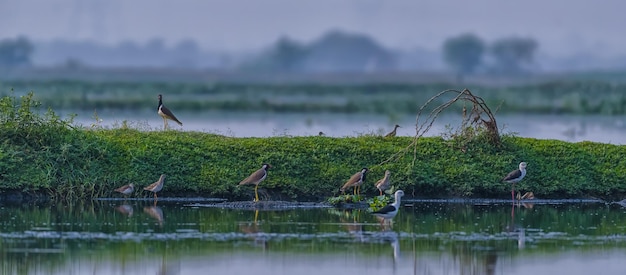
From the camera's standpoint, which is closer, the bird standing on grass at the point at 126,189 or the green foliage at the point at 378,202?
the green foliage at the point at 378,202

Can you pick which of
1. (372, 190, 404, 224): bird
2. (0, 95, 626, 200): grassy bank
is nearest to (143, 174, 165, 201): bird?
(0, 95, 626, 200): grassy bank

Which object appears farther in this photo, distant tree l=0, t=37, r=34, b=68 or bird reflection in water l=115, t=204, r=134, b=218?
distant tree l=0, t=37, r=34, b=68

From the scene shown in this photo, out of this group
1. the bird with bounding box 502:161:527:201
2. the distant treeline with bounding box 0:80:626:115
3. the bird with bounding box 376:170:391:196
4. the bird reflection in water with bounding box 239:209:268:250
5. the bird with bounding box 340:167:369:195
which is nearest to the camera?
the bird reflection in water with bounding box 239:209:268:250

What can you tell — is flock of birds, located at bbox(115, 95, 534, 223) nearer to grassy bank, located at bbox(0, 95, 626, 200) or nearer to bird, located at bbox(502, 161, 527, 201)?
bird, located at bbox(502, 161, 527, 201)

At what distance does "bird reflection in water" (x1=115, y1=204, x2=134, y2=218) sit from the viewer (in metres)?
19.5

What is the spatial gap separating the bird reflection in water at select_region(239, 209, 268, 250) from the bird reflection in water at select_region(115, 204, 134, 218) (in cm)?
190

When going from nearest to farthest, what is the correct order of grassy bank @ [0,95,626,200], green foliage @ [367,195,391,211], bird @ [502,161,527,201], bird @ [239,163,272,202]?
green foliage @ [367,195,391,211], bird @ [239,163,272,202], grassy bank @ [0,95,626,200], bird @ [502,161,527,201]

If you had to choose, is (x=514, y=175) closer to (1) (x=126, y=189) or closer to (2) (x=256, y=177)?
(2) (x=256, y=177)

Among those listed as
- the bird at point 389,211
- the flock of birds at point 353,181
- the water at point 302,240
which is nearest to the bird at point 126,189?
the flock of birds at point 353,181

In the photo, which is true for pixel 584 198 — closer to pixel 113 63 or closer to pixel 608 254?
pixel 608 254

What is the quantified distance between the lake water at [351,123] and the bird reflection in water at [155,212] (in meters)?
13.4

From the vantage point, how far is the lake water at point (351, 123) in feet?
118

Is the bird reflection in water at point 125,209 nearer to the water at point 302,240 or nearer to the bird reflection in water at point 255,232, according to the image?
the water at point 302,240

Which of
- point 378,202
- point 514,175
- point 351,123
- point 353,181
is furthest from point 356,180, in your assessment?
point 351,123
